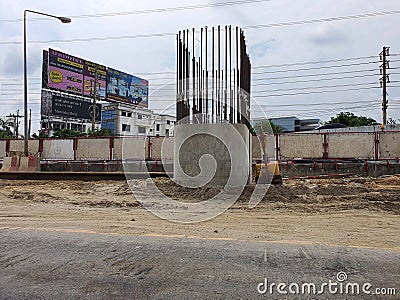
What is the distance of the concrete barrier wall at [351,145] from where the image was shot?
22323 mm

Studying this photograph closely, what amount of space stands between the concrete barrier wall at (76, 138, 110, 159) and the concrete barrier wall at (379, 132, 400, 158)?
15.8 meters

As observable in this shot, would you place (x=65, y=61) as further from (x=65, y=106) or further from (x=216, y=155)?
(x=216, y=155)

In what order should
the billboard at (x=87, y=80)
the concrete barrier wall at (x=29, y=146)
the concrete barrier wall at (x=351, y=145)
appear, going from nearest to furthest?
the concrete barrier wall at (x=351, y=145) < the concrete barrier wall at (x=29, y=146) < the billboard at (x=87, y=80)

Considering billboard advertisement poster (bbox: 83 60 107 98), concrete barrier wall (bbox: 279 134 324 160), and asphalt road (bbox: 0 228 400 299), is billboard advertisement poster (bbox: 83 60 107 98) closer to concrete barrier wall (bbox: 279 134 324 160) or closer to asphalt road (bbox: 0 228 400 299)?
concrete barrier wall (bbox: 279 134 324 160)

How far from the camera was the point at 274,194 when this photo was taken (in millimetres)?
11102

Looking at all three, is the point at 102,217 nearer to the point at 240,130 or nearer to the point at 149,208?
the point at 149,208

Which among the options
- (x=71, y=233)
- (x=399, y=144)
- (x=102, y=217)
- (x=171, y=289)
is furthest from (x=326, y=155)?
(x=171, y=289)

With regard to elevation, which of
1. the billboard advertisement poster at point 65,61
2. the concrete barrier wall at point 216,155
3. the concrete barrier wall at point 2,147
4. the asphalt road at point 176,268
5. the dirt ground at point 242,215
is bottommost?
the asphalt road at point 176,268

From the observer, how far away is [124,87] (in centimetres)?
6575

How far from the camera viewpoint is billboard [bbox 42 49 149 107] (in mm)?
53344

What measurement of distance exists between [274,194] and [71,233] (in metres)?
5.72

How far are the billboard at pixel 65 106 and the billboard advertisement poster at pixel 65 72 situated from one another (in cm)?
111

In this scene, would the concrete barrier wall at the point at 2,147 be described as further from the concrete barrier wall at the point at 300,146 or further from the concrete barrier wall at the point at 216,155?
the concrete barrier wall at the point at 216,155

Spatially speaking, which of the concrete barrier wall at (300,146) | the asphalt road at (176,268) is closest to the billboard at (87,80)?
the concrete barrier wall at (300,146)
